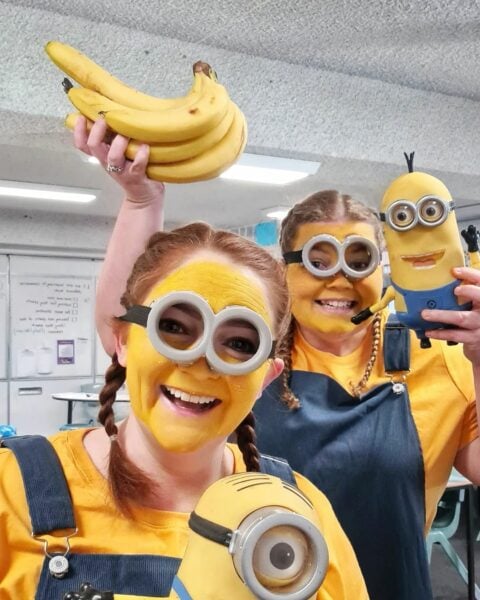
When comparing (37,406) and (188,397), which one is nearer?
(188,397)

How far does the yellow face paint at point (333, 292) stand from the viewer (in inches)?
57.6

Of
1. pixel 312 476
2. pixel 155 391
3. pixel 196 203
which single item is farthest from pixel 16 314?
pixel 155 391

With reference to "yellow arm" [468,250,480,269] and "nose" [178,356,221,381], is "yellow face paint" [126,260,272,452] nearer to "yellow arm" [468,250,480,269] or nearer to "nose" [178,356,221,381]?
"nose" [178,356,221,381]

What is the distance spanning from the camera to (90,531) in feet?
2.86

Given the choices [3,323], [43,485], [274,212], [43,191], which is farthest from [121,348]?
[3,323]

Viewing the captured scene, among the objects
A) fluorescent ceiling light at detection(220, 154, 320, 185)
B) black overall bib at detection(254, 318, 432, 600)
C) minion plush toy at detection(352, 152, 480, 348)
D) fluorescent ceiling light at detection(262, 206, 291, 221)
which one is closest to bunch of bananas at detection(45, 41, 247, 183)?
minion plush toy at detection(352, 152, 480, 348)

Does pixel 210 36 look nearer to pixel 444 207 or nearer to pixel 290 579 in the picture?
pixel 444 207

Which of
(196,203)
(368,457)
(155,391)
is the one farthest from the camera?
(196,203)

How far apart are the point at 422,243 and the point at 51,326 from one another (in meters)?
5.80

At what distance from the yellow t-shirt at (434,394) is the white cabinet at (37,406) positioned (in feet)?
17.3

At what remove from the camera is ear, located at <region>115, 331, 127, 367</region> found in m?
0.98

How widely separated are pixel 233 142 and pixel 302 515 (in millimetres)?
670

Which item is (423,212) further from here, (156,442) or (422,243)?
(156,442)

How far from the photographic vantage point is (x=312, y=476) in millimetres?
1436
